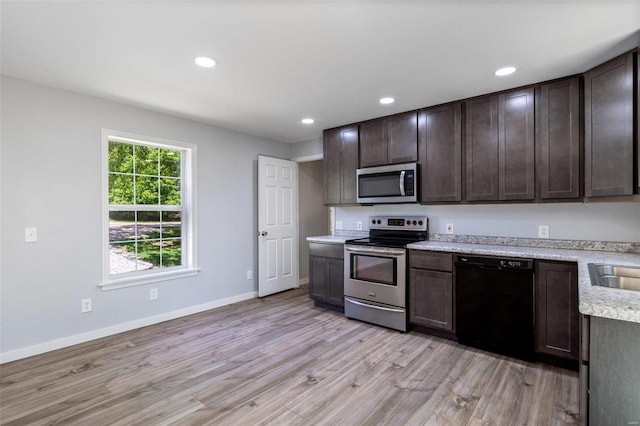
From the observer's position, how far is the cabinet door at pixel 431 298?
2.95 meters

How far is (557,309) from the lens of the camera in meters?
2.40

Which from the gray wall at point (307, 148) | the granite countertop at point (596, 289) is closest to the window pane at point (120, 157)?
the gray wall at point (307, 148)

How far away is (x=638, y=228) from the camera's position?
2.50 meters

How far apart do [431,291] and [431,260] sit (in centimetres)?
31

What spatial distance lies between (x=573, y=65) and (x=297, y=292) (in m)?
4.14

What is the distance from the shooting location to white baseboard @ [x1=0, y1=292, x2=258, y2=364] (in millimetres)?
2638

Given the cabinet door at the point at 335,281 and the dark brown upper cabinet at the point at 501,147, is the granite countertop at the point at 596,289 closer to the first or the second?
the dark brown upper cabinet at the point at 501,147

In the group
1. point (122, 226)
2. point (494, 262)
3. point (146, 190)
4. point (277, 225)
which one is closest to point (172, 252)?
point (122, 226)

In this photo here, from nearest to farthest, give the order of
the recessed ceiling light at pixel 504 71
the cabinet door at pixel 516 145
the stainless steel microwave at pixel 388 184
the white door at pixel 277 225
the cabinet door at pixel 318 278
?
1. the recessed ceiling light at pixel 504 71
2. the cabinet door at pixel 516 145
3. the stainless steel microwave at pixel 388 184
4. the cabinet door at pixel 318 278
5. the white door at pixel 277 225

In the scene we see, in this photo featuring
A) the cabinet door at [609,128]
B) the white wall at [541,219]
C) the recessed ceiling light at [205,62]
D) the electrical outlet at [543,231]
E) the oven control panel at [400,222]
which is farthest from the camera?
the oven control panel at [400,222]

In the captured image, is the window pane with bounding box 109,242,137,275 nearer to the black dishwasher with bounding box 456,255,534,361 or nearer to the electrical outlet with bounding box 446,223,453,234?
the black dishwasher with bounding box 456,255,534,361

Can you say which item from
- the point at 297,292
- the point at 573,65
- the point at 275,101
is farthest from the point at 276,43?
the point at 297,292

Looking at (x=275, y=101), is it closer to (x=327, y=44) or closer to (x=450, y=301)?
(x=327, y=44)

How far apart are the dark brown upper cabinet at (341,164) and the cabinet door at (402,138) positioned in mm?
492
